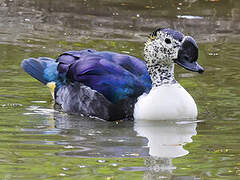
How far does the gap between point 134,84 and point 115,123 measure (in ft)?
1.68

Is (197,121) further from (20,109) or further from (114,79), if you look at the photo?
(20,109)


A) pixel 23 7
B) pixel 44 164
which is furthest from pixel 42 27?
pixel 44 164

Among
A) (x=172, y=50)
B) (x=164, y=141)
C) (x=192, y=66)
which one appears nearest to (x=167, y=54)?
(x=172, y=50)

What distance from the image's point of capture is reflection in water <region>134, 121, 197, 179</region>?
7.55m

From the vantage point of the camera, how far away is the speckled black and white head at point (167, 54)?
948cm

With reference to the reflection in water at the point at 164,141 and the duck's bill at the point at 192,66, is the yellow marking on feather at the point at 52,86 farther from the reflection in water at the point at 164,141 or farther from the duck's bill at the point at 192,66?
the duck's bill at the point at 192,66

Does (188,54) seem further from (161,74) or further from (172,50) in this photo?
(161,74)

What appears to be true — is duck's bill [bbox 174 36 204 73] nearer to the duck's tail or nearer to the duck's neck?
the duck's neck

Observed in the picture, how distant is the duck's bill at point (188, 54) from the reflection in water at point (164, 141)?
0.67 metres

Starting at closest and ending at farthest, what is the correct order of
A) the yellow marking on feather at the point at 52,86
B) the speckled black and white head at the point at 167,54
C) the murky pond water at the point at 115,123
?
the murky pond water at the point at 115,123
the speckled black and white head at the point at 167,54
the yellow marking on feather at the point at 52,86

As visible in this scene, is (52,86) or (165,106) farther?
(52,86)

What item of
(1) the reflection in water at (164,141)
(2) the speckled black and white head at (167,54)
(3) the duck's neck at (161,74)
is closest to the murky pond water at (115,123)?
(1) the reflection in water at (164,141)

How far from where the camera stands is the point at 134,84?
968 centimetres

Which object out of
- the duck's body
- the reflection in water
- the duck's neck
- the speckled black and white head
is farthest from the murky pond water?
the speckled black and white head
